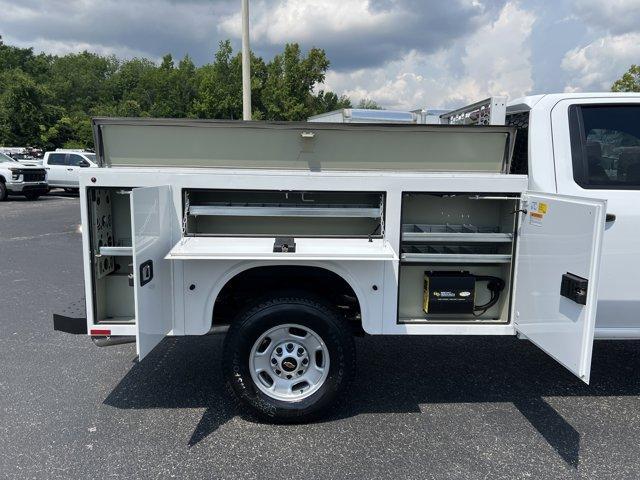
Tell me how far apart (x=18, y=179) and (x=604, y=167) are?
1925 cm

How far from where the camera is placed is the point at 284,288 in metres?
3.48

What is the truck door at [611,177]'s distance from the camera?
3.34 meters

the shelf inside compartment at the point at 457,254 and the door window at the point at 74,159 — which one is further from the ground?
the door window at the point at 74,159

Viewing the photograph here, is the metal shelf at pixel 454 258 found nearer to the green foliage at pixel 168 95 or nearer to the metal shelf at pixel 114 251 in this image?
the metal shelf at pixel 114 251

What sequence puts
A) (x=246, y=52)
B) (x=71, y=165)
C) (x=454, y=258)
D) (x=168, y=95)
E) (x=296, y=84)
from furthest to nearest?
(x=168, y=95) → (x=296, y=84) → (x=71, y=165) → (x=246, y=52) → (x=454, y=258)

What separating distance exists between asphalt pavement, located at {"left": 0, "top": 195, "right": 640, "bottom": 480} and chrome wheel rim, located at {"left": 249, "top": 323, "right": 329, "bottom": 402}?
0.27m

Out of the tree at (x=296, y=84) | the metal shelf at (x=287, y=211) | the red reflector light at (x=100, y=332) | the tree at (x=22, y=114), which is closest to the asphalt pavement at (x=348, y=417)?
the red reflector light at (x=100, y=332)

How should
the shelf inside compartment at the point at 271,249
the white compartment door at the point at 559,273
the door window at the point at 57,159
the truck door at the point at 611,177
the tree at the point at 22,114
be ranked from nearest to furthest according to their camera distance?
the white compartment door at the point at 559,273 → the shelf inside compartment at the point at 271,249 → the truck door at the point at 611,177 → the door window at the point at 57,159 → the tree at the point at 22,114

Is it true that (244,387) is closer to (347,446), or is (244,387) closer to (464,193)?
(347,446)

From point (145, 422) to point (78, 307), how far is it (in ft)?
3.06

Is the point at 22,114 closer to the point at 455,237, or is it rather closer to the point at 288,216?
the point at 288,216

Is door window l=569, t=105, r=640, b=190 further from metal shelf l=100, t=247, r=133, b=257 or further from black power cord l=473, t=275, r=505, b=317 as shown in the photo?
metal shelf l=100, t=247, r=133, b=257

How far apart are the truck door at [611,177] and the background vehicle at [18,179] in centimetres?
1900

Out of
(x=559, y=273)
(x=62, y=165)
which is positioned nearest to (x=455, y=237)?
(x=559, y=273)
